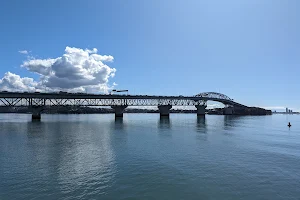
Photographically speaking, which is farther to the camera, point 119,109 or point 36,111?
point 119,109

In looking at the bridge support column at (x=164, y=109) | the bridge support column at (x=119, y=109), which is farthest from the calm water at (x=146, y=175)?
the bridge support column at (x=164, y=109)

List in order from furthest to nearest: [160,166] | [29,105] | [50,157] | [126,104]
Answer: [126,104] < [29,105] < [50,157] < [160,166]

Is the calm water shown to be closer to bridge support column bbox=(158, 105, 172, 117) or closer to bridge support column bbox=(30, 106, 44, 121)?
bridge support column bbox=(30, 106, 44, 121)

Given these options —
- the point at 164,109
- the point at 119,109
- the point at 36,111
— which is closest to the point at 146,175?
the point at 36,111

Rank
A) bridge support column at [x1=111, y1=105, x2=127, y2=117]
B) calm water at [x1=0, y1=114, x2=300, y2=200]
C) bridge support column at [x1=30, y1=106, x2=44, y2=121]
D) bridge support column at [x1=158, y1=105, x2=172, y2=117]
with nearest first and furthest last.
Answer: calm water at [x1=0, y1=114, x2=300, y2=200], bridge support column at [x1=30, y1=106, x2=44, y2=121], bridge support column at [x1=111, y1=105, x2=127, y2=117], bridge support column at [x1=158, y1=105, x2=172, y2=117]

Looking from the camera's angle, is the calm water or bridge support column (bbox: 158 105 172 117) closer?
the calm water

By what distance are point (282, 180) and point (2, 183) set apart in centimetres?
2800

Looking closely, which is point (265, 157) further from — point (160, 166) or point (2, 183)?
point (2, 183)

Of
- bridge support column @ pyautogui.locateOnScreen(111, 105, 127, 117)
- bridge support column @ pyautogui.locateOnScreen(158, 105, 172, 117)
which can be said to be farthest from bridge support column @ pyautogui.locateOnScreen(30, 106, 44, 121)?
bridge support column @ pyautogui.locateOnScreen(158, 105, 172, 117)

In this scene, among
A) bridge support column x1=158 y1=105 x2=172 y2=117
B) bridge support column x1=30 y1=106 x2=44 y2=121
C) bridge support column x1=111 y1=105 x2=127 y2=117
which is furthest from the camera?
bridge support column x1=158 y1=105 x2=172 y2=117

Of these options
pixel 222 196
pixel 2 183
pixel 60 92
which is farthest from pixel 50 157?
pixel 60 92

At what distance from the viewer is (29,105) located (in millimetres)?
134875

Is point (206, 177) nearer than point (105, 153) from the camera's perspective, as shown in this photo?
Yes

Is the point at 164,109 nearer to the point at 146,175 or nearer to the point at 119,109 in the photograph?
the point at 119,109
